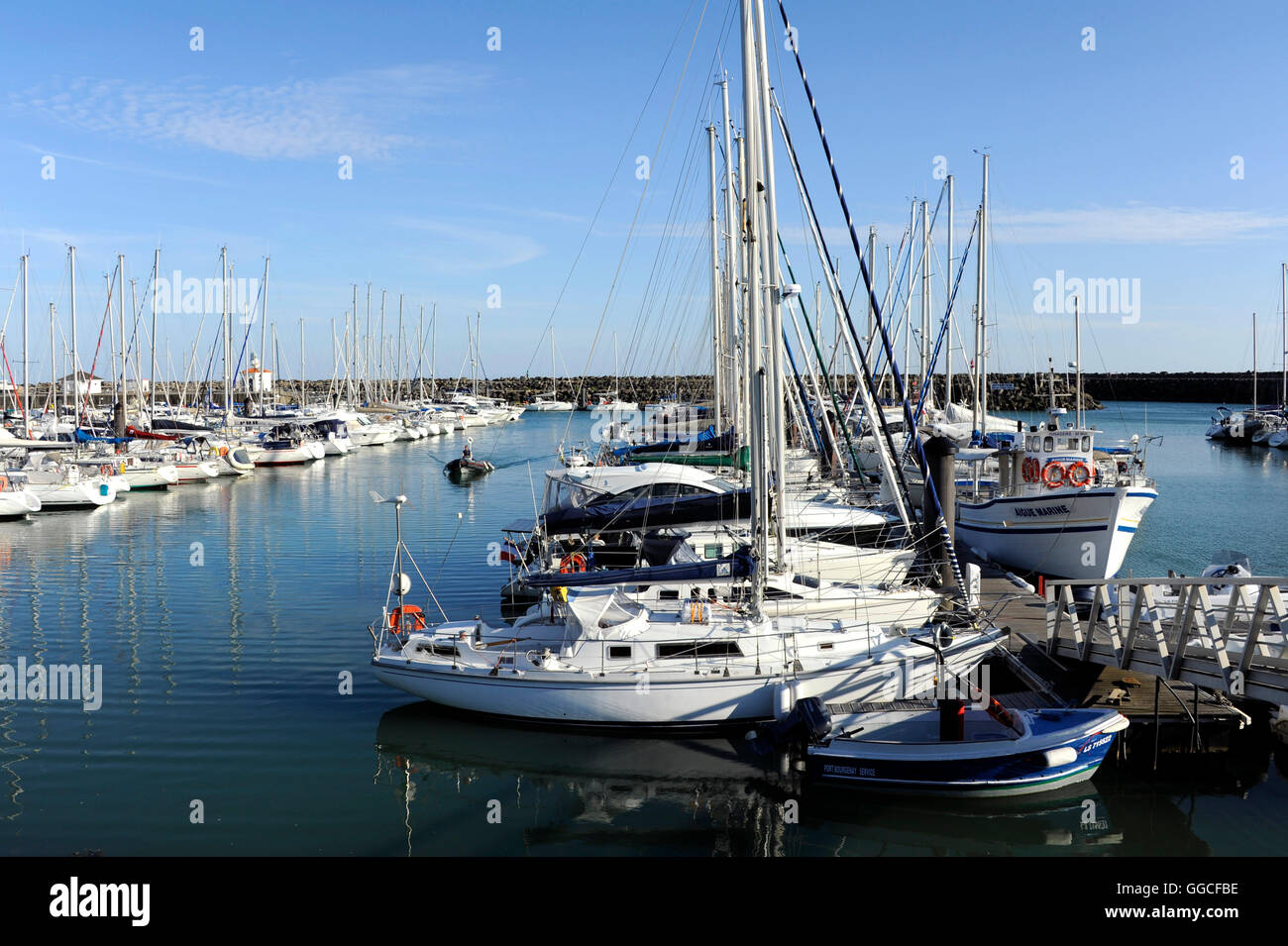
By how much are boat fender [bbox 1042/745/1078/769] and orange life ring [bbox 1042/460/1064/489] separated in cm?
1805

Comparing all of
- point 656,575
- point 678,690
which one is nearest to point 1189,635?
point 678,690

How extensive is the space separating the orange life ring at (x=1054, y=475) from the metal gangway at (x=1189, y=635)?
40.5 feet

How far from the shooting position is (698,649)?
17797mm

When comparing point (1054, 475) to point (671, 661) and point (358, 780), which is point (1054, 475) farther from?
point (358, 780)

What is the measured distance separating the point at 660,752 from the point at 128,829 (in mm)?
8049

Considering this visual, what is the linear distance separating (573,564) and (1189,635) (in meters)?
14.2

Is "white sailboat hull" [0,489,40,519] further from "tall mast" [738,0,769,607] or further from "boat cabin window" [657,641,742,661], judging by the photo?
"boat cabin window" [657,641,742,661]

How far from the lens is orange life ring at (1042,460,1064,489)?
31828 mm

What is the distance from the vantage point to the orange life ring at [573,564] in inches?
1018

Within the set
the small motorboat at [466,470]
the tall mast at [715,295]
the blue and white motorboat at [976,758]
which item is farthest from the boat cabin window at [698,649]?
the small motorboat at [466,470]

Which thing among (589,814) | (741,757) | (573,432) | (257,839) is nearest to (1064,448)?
(741,757)

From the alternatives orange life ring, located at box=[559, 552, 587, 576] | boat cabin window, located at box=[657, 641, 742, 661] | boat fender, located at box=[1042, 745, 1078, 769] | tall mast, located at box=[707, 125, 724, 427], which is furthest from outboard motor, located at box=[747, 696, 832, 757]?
tall mast, located at box=[707, 125, 724, 427]

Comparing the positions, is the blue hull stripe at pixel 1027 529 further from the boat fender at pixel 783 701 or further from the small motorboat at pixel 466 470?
the small motorboat at pixel 466 470

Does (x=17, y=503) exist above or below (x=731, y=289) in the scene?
below
